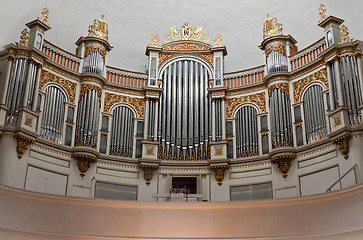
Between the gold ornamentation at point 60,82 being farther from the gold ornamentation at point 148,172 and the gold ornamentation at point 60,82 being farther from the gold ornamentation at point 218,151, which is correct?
the gold ornamentation at point 218,151

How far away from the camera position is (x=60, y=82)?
51.4 feet

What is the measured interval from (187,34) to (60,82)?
5.74 meters

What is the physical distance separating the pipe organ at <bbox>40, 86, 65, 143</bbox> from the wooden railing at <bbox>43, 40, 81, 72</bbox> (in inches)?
43.9

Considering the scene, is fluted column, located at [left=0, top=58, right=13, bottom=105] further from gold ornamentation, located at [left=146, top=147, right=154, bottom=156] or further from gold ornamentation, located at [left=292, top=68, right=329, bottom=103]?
gold ornamentation, located at [left=292, top=68, right=329, bottom=103]

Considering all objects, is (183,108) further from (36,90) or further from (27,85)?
(27,85)

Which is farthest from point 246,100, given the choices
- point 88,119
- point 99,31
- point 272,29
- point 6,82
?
point 6,82

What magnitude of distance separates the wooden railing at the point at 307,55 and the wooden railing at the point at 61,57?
792 centimetres

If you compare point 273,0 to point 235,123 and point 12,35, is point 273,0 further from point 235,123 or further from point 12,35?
point 12,35

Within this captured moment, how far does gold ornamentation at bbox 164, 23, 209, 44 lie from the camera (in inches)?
722

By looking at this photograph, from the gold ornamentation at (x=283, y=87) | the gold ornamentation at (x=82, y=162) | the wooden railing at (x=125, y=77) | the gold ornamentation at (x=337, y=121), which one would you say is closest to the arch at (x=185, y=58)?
the wooden railing at (x=125, y=77)

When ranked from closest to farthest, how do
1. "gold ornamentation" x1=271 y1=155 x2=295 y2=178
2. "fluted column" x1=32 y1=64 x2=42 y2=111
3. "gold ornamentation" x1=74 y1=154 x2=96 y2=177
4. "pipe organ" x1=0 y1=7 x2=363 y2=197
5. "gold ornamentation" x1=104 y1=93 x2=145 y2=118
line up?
1. "pipe organ" x1=0 y1=7 x2=363 y2=197
2. "fluted column" x1=32 y1=64 x2=42 y2=111
3. "gold ornamentation" x1=271 y1=155 x2=295 y2=178
4. "gold ornamentation" x1=74 y1=154 x2=96 y2=177
5. "gold ornamentation" x1=104 y1=93 x2=145 y2=118

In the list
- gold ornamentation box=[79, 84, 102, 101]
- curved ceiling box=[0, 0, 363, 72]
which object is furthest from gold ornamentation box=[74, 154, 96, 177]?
curved ceiling box=[0, 0, 363, 72]

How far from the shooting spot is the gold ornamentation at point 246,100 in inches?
640

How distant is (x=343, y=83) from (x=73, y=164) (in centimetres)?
918
